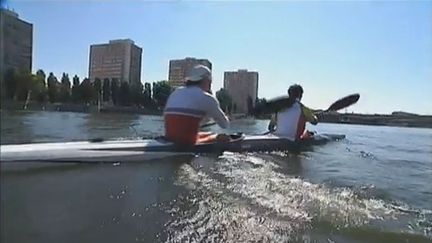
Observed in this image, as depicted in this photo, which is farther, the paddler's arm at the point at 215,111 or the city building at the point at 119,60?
the paddler's arm at the point at 215,111

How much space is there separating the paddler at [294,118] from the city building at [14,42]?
693cm

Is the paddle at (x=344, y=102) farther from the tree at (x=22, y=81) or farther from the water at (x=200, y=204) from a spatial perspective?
the tree at (x=22, y=81)

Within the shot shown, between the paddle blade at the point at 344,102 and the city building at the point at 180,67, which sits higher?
the city building at the point at 180,67

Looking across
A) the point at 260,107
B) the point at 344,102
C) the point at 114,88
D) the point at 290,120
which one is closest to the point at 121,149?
the point at 290,120

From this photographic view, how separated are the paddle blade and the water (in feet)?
Answer: 19.1

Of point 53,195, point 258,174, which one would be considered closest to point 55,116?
point 258,174

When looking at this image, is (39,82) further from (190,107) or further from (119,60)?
(190,107)

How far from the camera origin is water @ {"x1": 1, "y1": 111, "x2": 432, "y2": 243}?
221 centimetres

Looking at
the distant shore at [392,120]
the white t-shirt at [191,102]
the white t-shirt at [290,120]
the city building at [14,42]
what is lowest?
the distant shore at [392,120]

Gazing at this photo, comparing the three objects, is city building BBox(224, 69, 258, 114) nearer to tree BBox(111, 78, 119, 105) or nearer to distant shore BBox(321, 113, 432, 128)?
tree BBox(111, 78, 119, 105)

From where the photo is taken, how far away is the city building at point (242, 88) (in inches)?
398

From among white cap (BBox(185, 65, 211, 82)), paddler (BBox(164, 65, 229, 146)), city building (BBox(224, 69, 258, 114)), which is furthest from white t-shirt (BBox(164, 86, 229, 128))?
city building (BBox(224, 69, 258, 114))

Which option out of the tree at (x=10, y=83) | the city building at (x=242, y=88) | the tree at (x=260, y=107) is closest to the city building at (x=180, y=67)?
the city building at (x=242, y=88)

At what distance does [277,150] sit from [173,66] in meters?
2.31
